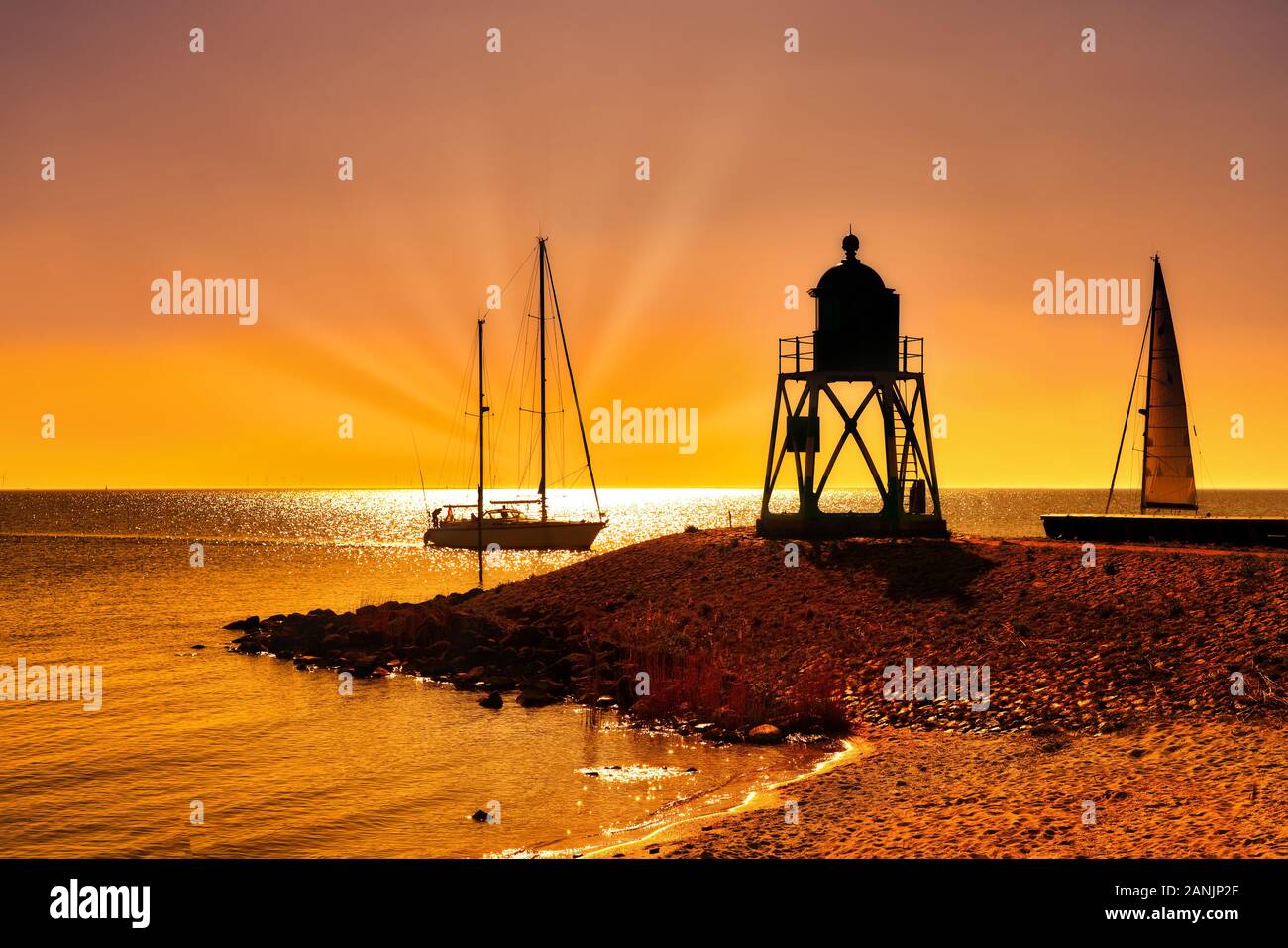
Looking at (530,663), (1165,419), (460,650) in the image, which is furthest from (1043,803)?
(1165,419)

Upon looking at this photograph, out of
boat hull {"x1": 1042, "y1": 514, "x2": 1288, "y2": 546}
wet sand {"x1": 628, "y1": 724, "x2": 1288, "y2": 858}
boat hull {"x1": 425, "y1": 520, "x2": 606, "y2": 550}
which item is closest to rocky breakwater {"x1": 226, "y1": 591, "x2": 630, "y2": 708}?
wet sand {"x1": 628, "y1": 724, "x2": 1288, "y2": 858}

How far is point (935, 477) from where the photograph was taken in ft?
123

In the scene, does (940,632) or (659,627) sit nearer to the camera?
(940,632)

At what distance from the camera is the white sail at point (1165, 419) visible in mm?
42000

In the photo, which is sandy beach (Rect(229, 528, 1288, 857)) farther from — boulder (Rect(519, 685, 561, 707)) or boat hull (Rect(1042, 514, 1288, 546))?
boat hull (Rect(1042, 514, 1288, 546))

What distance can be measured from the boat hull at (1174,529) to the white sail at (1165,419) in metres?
11.1

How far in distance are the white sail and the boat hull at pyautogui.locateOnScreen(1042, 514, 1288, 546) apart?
11137mm

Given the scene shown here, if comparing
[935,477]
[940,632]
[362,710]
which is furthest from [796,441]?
[362,710]

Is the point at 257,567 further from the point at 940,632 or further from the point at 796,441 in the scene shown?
the point at 940,632

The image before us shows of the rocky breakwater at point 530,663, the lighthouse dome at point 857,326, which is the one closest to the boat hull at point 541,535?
the rocky breakwater at point 530,663

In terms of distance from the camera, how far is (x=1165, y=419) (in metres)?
42.2

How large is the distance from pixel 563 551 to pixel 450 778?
8116 centimetres

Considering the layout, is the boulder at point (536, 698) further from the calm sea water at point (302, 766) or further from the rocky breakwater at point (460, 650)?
the calm sea water at point (302, 766)
